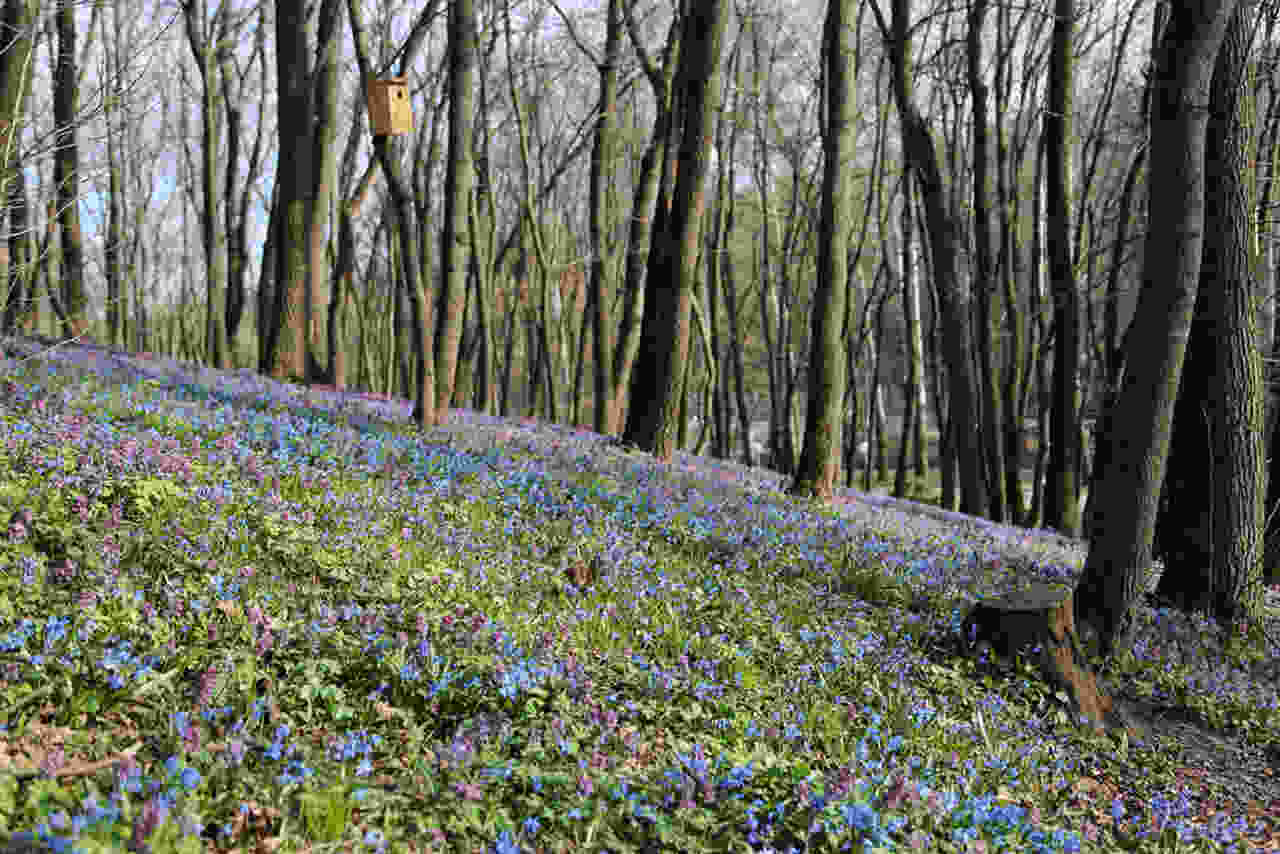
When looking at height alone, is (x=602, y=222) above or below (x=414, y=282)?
above

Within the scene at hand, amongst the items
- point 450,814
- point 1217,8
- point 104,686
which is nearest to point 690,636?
point 450,814

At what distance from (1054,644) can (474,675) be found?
385 cm

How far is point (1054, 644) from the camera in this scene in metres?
5.64

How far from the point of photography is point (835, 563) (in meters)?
7.18

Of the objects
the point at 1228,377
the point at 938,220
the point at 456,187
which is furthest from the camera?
the point at 938,220

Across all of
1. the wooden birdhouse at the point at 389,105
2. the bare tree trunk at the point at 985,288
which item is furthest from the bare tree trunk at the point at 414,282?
the bare tree trunk at the point at 985,288

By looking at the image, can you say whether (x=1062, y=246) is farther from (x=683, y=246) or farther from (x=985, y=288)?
(x=683, y=246)

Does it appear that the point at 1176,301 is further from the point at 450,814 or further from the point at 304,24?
the point at 304,24

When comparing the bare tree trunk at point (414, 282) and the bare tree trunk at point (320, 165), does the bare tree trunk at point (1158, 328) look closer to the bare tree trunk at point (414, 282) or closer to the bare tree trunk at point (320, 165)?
the bare tree trunk at point (414, 282)

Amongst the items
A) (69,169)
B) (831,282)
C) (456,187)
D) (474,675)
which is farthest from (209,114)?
(474,675)

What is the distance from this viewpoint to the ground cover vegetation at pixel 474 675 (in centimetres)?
297

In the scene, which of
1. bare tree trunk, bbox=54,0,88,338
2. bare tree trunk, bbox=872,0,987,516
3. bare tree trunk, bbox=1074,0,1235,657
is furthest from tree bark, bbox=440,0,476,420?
bare tree trunk, bbox=872,0,987,516

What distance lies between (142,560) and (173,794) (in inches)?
85.1

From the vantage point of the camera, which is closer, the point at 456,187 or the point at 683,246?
the point at 456,187
